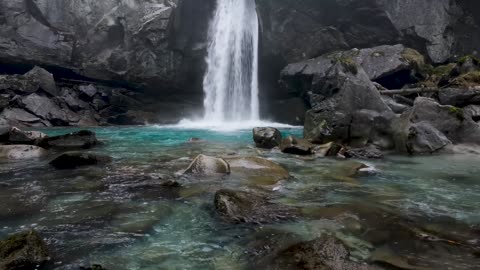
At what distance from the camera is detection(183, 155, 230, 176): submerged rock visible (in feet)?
39.3

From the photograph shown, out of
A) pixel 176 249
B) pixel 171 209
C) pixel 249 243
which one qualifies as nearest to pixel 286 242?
pixel 249 243

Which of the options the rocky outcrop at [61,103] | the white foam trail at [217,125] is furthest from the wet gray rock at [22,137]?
the rocky outcrop at [61,103]

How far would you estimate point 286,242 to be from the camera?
6.25m

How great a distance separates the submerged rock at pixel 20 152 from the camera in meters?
15.6

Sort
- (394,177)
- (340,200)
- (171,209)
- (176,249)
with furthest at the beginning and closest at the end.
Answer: (394,177), (340,200), (171,209), (176,249)

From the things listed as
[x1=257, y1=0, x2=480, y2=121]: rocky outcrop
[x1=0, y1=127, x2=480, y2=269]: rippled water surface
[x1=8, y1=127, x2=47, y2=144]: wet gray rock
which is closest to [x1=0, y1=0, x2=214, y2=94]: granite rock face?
[x1=257, y1=0, x2=480, y2=121]: rocky outcrop

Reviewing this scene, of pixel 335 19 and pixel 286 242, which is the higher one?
pixel 335 19

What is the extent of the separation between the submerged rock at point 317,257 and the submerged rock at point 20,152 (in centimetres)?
1402

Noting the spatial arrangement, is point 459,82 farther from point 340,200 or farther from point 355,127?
point 340,200

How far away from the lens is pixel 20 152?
16.0 metres

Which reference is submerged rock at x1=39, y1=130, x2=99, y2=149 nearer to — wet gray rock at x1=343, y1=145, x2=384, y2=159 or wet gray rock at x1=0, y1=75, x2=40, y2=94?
wet gray rock at x1=343, y1=145, x2=384, y2=159

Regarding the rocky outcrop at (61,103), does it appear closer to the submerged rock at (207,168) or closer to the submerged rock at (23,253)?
the submerged rock at (207,168)

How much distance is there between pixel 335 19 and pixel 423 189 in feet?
104

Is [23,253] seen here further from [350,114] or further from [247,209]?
[350,114]
